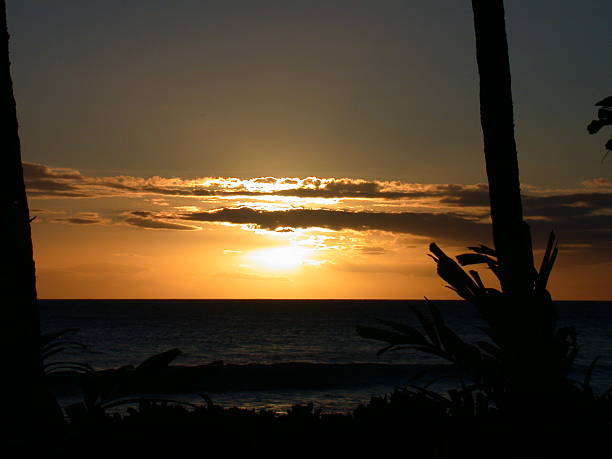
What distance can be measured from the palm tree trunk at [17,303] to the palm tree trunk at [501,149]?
3.59 m

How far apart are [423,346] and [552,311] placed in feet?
3.29

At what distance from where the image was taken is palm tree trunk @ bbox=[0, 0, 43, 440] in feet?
14.5

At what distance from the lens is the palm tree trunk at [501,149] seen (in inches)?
227

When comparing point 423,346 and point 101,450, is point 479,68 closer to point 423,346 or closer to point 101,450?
point 423,346

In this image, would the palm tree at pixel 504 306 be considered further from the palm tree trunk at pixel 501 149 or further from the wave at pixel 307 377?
the wave at pixel 307 377

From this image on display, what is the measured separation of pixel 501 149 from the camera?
20.3ft

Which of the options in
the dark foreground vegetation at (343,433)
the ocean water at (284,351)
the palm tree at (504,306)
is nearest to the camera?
the dark foreground vegetation at (343,433)

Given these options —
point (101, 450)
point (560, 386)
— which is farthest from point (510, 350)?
point (101, 450)

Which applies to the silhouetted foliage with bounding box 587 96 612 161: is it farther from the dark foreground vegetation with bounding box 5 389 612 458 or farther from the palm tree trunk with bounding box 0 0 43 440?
the palm tree trunk with bounding box 0 0 43 440

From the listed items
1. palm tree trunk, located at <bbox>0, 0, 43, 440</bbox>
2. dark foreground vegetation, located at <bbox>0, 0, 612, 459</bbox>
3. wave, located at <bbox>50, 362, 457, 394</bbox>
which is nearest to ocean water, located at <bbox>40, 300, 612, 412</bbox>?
wave, located at <bbox>50, 362, 457, 394</bbox>

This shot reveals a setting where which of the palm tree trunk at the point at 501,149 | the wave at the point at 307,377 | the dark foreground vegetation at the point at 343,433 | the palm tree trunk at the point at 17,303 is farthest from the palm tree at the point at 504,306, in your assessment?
the wave at the point at 307,377

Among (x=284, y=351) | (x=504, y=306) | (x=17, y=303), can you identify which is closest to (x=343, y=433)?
(x=504, y=306)

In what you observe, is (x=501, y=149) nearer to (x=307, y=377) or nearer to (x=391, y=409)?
(x=391, y=409)

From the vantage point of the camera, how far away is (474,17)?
21.3ft
